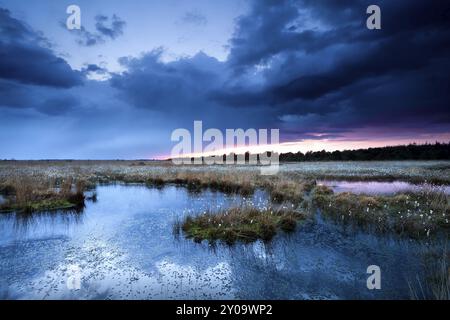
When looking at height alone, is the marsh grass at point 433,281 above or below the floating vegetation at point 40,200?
below

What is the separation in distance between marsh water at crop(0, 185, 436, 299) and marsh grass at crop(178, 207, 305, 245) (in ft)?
1.63

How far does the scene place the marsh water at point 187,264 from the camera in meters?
5.79

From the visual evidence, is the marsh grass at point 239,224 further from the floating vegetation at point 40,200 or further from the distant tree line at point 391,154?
the distant tree line at point 391,154

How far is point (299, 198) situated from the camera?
15.8 meters

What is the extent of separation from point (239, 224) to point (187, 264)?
3383mm

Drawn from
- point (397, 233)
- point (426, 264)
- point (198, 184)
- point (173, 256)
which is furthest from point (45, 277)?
point (198, 184)

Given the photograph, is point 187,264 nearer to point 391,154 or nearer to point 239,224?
point 239,224

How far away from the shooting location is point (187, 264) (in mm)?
7242

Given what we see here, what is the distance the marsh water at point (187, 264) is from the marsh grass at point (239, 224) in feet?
1.63

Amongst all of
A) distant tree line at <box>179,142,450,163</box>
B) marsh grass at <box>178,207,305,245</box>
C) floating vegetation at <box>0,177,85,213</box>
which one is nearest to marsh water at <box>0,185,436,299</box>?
marsh grass at <box>178,207,305,245</box>

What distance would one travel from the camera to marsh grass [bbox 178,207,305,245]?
941 cm

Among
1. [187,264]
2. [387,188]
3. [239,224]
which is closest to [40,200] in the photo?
[239,224]

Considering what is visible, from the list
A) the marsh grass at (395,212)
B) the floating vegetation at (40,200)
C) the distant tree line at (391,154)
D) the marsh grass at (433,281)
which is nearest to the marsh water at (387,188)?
the marsh grass at (395,212)
